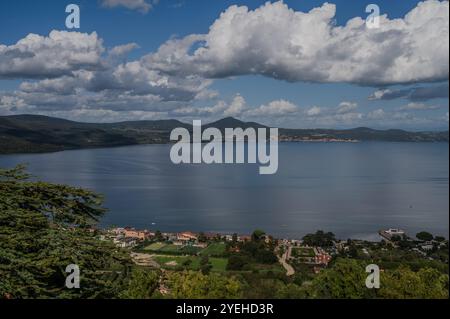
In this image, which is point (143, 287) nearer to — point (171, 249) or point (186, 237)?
point (171, 249)

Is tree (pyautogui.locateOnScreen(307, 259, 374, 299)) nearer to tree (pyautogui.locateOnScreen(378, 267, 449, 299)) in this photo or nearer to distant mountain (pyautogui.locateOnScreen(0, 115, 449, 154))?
tree (pyautogui.locateOnScreen(378, 267, 449, 299))

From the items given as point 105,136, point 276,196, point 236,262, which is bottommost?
point 276,196

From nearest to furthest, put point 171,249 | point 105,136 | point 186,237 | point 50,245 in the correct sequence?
point 50,245, point 171,249, point 186,237, point 105,136

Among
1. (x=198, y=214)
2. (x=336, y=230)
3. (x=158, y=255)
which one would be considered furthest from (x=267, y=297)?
(x=198, y=214)

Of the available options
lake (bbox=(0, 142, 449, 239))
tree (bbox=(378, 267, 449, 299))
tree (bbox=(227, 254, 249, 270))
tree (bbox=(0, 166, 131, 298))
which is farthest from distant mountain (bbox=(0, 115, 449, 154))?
tree (bbox=(378, 267, 449, 299))

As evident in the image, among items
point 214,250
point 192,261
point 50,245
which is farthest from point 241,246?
point 50,245
